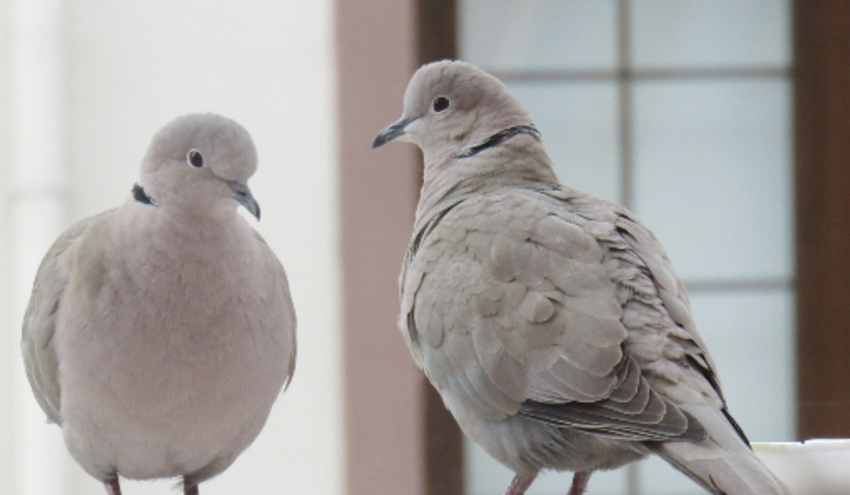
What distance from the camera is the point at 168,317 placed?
2.04 feet

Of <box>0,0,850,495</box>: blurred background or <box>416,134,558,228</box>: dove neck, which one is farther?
<box>0,0,850,495</box>: blurred background

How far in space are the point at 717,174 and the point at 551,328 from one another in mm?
806

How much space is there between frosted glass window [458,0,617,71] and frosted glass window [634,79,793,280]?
0.10 m

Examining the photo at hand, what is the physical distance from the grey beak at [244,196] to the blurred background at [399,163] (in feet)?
1.51

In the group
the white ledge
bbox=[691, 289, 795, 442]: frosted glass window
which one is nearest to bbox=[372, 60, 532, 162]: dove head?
the white ledge

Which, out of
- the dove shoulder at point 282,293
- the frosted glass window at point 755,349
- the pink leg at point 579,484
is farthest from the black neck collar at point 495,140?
the frosted glass window at point 755,349

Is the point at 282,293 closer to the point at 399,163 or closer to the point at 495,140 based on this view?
the point at 495,140

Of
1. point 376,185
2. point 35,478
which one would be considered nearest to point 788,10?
point 376,185

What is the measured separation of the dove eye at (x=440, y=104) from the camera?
0.76 meters

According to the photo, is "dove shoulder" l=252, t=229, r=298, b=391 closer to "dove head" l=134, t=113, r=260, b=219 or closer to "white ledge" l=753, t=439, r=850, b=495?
"dove head" l=134, t=113, r=260, b=219

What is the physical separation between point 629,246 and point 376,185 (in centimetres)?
48

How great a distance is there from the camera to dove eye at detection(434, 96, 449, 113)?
30.1 inches

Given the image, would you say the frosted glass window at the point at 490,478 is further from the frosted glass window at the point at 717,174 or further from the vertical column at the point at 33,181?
the vertical column at the point at 33,181

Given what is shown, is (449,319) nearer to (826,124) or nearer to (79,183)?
(79,183)
